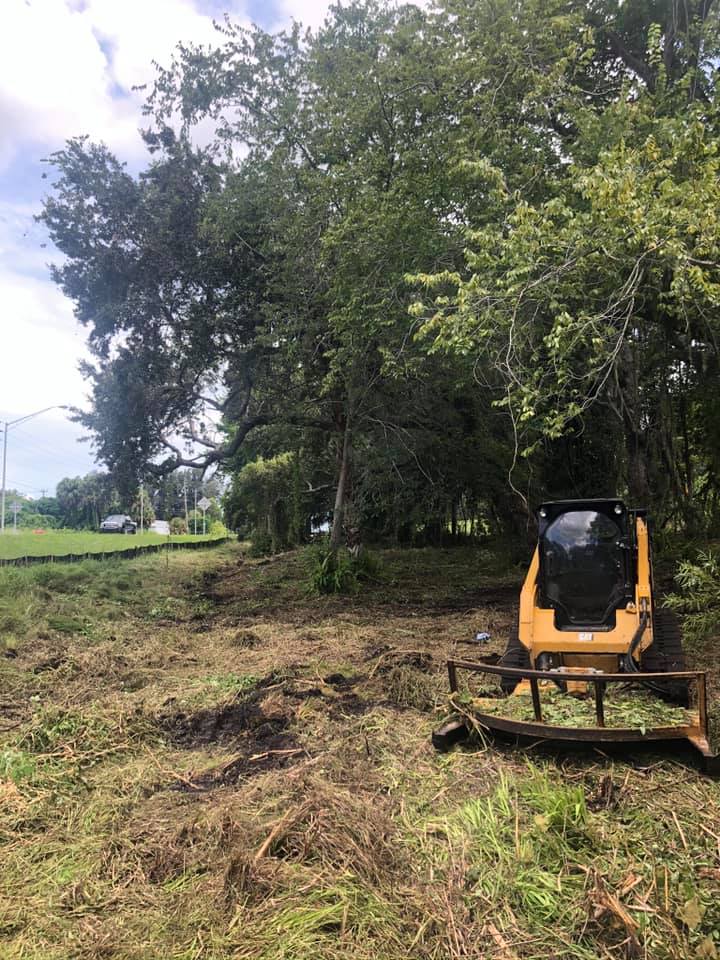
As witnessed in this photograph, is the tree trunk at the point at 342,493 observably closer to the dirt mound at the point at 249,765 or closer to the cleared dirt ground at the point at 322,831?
the cleared dirt ground at the point at 322,831

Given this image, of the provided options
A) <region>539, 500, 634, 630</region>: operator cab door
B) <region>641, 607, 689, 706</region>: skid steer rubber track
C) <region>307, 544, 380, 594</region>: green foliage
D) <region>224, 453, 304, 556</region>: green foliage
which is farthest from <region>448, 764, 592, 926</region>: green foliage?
<region>224, 453, 304, 556</region>: green foliage

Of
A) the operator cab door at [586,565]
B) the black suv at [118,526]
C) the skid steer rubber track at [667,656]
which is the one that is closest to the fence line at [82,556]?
the operator cab door at [586,565]

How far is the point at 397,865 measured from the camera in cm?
345

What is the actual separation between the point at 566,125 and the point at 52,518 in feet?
249

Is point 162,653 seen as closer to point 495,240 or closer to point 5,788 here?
point 5,788

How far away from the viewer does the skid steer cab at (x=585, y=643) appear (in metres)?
4.81

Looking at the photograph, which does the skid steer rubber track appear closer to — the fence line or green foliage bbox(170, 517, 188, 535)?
the fence line

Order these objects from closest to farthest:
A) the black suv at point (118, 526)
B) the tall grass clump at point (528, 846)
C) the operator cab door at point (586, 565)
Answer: the tall grass clump at point (528, 846)
the operator cab door at point (586, 565)
the black suv at point (118, 526)

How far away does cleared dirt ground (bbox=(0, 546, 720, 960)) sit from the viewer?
2980 mm

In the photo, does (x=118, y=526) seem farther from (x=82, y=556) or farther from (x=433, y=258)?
(x=433, y=258)

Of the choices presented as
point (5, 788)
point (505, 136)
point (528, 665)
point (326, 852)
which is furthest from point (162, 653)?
point (505, 136)

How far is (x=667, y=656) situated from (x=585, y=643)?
66cm

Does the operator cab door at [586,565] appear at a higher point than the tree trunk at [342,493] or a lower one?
lower

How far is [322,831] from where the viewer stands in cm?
367
